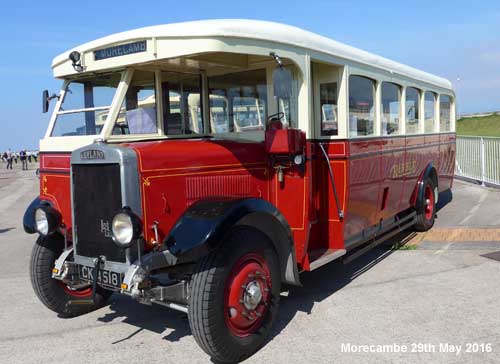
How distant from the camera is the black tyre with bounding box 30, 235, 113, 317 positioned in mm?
4621

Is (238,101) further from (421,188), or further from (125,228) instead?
(421,188)

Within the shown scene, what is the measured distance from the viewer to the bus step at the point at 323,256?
4.82m

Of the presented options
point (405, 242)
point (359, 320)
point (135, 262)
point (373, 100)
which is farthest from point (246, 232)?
point (405, 242)

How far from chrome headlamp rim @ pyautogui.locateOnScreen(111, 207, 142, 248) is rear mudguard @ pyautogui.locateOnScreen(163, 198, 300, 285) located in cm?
27

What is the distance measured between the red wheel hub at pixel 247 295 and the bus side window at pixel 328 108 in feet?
6.14

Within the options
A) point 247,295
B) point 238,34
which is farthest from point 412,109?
point 247,295

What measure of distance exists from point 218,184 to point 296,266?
1003 mm

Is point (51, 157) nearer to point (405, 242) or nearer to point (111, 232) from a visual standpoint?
point (111, 232)

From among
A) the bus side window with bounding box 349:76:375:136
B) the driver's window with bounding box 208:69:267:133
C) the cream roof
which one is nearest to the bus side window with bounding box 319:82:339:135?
the bus side window with bounding box 349:76:375:136

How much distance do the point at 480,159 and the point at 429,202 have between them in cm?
549

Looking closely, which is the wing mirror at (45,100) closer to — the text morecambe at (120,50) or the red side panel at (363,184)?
the text morecambe at (120,50)

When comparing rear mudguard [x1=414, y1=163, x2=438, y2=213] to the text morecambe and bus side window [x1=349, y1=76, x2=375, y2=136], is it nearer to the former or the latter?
bus side window [x1=349, y1=76, x2=375, y2=136]

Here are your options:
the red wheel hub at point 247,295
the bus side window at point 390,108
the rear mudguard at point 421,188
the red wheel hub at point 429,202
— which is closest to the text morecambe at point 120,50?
the red wheel hub at point 247,295

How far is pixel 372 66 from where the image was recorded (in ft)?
19.5
